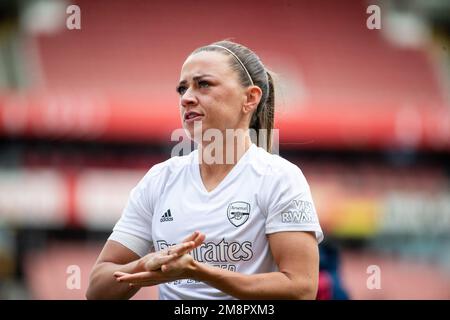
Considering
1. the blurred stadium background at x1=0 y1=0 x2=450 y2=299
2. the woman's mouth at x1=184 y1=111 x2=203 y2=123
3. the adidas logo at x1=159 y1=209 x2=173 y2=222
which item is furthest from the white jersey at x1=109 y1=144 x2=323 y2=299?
the blurred stadium background at x1=0 y1=0 x2=450 y2=299

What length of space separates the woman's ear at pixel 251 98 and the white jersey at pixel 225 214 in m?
0.10

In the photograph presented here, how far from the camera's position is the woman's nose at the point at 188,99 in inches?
73.5

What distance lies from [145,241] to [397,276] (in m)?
4.43

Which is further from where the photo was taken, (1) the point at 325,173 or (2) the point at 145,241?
(1) the point at 325,173

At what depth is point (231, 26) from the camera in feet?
19.7

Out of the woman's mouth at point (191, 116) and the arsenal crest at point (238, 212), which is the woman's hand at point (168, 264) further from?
the woman's mouth at point (191, 116)

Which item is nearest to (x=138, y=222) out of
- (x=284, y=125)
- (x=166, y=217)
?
(x=166, y=217)

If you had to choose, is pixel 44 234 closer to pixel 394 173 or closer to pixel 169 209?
pixel 394 173

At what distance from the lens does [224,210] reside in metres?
1.84

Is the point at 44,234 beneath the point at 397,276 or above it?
above

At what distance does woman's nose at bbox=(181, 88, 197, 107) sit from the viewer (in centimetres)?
187

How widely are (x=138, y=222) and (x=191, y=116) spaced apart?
30cm
